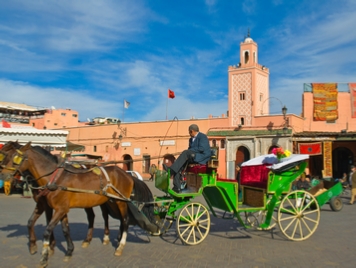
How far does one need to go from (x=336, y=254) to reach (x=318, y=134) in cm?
1800

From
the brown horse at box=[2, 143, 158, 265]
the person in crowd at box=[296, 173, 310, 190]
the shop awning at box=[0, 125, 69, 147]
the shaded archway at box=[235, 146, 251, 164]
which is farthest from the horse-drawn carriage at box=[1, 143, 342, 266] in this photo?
the shaded archway at box=[235, 146, 251, 164]

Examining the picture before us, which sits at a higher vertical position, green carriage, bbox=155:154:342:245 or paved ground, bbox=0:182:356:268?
green carriage, bbox=155:154:342:245

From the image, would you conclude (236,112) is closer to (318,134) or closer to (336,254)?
(318,134)

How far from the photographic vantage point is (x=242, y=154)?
88.7ft

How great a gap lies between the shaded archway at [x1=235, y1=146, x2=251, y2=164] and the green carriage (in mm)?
18967

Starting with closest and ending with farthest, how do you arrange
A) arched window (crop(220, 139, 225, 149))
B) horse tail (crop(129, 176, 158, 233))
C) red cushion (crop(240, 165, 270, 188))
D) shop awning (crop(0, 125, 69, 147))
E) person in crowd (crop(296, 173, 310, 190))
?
horse tail (crop(129, 176, 158, 233))
red cushion (crop(240, 165, 270, 188))
person in crowd (crop(296, 173, 310, 190))
shop awning (crop(0, 125, 69, 147))
arched window (crop(220, 139, 225, 149))

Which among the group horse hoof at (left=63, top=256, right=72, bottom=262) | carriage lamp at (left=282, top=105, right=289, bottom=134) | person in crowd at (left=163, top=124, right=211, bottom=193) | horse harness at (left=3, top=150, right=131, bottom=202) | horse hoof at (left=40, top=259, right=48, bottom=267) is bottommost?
horse hoof at (left=63, top=256, right=72, bottom=262)

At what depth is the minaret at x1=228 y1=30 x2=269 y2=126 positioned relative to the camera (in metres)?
27.5

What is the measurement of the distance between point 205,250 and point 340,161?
70.3 feet

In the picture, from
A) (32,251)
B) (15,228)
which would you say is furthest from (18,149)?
(15,228)

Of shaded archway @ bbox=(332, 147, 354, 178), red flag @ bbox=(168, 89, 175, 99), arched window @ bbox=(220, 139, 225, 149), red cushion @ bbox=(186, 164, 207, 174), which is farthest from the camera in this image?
red flag @ bbox=(168, 89, 175, 99)

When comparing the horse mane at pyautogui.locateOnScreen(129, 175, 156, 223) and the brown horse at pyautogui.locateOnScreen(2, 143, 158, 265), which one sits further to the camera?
the horse mane at pyautogui.locateOnScreen(129, 175, 156, 223)

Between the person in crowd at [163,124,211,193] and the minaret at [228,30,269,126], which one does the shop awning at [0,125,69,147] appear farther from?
the minaret at [228,30,269,126]

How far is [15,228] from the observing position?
8211 mm
